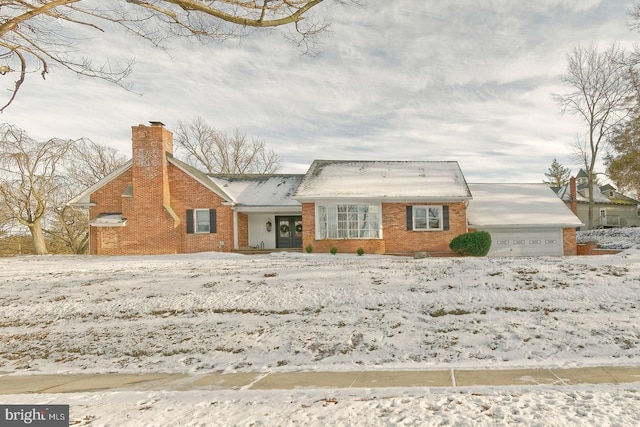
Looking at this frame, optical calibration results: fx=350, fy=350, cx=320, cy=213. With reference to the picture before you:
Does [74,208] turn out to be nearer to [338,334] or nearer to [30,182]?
[30,182]

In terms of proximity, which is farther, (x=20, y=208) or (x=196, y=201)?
(x=20, y=208)

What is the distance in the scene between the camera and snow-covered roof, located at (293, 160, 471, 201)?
702 inches

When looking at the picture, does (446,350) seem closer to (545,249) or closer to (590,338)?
(590,338)

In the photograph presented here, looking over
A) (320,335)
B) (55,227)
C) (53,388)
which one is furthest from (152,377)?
(55,227)

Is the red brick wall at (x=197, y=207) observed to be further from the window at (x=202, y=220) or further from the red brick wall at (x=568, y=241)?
the red brick wall at (x=568, y=241)

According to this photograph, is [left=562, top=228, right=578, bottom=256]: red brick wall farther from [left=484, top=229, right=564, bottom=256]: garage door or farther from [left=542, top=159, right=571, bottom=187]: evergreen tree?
[left=542, top=159, right=571, bottom=187]: evergreen tree

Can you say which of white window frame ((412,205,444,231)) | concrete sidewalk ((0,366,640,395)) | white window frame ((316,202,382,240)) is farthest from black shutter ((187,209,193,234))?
concrete sidewalk ((0,366,640,395))

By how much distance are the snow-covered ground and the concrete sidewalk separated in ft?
0.79

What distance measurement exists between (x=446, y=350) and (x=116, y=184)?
763 inches

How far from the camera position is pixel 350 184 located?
754 inches

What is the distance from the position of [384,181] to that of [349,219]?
3326 mm

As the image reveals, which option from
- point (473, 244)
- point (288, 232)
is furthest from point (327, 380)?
point (288, 232)

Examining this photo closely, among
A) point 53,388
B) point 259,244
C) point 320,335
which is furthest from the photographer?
point 259,244

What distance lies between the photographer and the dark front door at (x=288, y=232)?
21.0m
